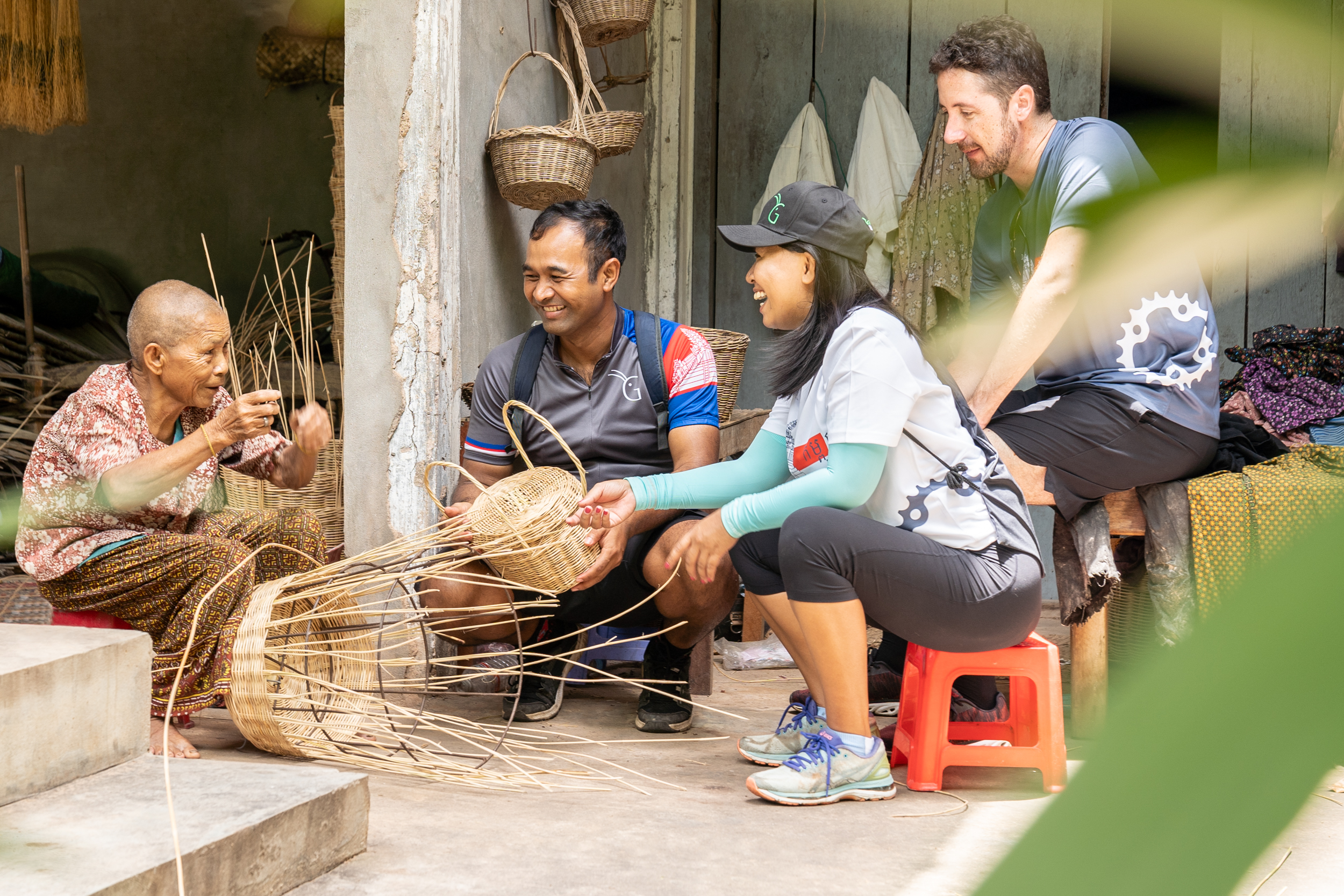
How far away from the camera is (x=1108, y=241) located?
24 centimetres

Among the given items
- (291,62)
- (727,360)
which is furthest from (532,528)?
(291,62)

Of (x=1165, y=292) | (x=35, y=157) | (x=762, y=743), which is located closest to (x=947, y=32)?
(x=1165, y=292)

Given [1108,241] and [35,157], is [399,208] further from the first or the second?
[35,157]

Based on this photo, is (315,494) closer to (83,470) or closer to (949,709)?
(83,470)

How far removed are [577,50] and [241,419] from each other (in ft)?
6.47

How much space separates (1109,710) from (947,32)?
0.82 feet

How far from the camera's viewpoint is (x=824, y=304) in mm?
2350

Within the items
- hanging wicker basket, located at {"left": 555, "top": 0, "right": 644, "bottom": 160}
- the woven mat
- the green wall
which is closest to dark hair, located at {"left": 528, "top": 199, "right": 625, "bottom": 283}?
hanging wicker basket, located at {"left": 555, "top": 0, "right": 644, "bottom": 160}

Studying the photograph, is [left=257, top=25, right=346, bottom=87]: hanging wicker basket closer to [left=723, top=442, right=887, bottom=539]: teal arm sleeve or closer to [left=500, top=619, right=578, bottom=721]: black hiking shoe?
[left=500, top=619, right=578, bottom=721]: black hiking shoe

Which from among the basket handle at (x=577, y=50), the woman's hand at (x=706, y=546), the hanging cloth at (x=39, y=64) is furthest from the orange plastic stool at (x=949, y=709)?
the hanging cloth at (x=39, y=64)

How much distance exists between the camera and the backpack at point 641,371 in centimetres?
295

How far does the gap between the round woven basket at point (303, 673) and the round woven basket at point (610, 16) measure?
2.11 m

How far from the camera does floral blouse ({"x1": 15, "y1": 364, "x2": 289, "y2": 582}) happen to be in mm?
2324

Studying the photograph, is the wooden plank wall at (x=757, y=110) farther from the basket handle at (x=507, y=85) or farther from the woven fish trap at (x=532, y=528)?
the woven fish trap at (x=532, y=528)
